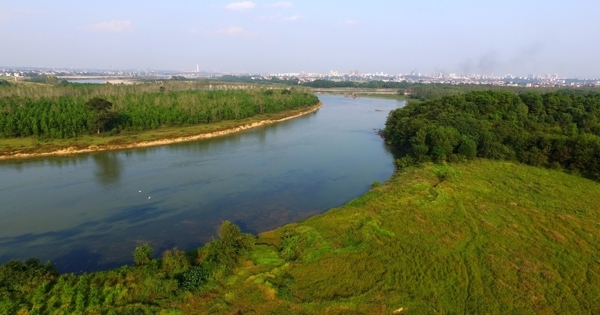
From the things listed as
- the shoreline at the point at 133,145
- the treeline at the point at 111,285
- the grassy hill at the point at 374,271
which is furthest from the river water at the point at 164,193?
the grassy hill at the point at 374,271

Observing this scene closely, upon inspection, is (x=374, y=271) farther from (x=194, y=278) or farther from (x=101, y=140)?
(x=101, y=140)

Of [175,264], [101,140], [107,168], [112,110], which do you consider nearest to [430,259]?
[175,264]

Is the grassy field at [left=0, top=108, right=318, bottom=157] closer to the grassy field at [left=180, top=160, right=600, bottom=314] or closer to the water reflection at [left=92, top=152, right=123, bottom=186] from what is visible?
the water reflection at [left=92, top=152, right=123, bottom=186]

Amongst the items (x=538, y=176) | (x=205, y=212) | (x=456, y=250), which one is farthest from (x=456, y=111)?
(x=205, y=212)

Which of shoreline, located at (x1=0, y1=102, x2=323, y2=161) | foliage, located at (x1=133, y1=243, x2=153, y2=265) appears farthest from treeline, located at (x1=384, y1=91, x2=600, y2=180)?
foliage, located at (x1=133, y1=243, x2=153, y2=265)

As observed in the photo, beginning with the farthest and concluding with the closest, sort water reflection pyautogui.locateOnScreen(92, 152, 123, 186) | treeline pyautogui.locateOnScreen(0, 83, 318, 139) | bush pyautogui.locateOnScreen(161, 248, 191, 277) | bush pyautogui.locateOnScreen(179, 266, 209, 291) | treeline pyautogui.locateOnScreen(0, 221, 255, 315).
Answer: treeline pyautogui.locateOnScreen(0, 83, 318, 139)
water reflection pyautogui.locateOnScreen(92, 152, 123, 186)
bush pyautogui.locateOnScreen(161, 248, 191, 277)
bush pyautogui.locateOnScreen(179, 266, 209, 291)
treeline pyautogui.locateOnScreen(0, 221, 255, 315)
